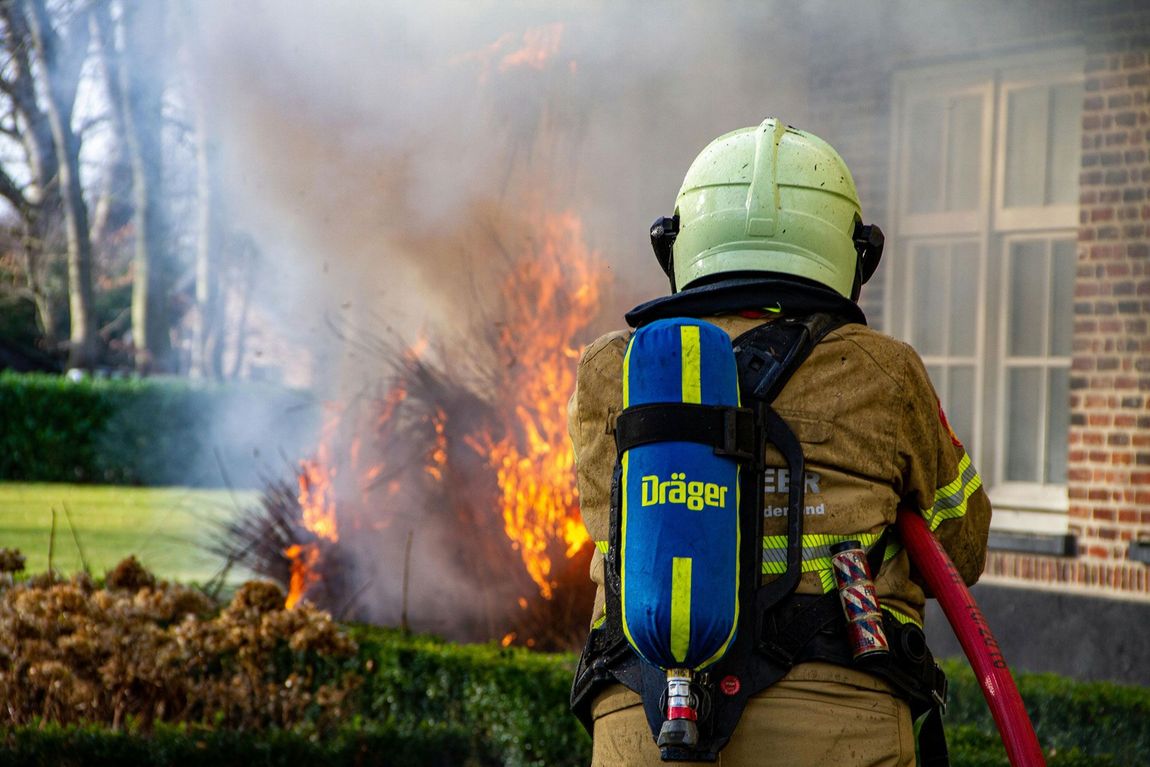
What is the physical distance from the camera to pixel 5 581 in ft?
19.9

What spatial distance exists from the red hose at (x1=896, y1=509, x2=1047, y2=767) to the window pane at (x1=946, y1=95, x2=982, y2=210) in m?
5.40

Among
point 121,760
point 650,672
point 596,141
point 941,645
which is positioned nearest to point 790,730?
point 650,672

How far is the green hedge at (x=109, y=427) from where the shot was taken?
2216 cm

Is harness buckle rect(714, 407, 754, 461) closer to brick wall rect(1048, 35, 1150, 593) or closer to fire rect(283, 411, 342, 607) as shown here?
brick wall rect(1048, 35, 1150, 593)

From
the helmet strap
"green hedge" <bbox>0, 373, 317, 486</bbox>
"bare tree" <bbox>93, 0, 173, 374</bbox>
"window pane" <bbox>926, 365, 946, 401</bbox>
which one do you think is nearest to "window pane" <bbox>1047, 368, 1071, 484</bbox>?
"window pane" <bbox>926, 365, 946, 401</bbox>

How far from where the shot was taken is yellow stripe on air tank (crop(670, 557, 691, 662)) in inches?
80.2

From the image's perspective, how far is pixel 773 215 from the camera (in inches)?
95.8

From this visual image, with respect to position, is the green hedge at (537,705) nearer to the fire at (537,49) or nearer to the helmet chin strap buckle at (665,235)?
the helmet chin strap buckle at (665,235)

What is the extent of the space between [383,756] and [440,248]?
4075 mm

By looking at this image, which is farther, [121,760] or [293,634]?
[293,634]

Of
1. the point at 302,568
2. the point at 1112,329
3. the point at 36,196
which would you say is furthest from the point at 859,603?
the point at 36,196

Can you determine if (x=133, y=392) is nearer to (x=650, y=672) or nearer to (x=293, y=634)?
(x=293, y=634)

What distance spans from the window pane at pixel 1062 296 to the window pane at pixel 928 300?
2.01 feet

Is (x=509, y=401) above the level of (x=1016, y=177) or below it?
below
